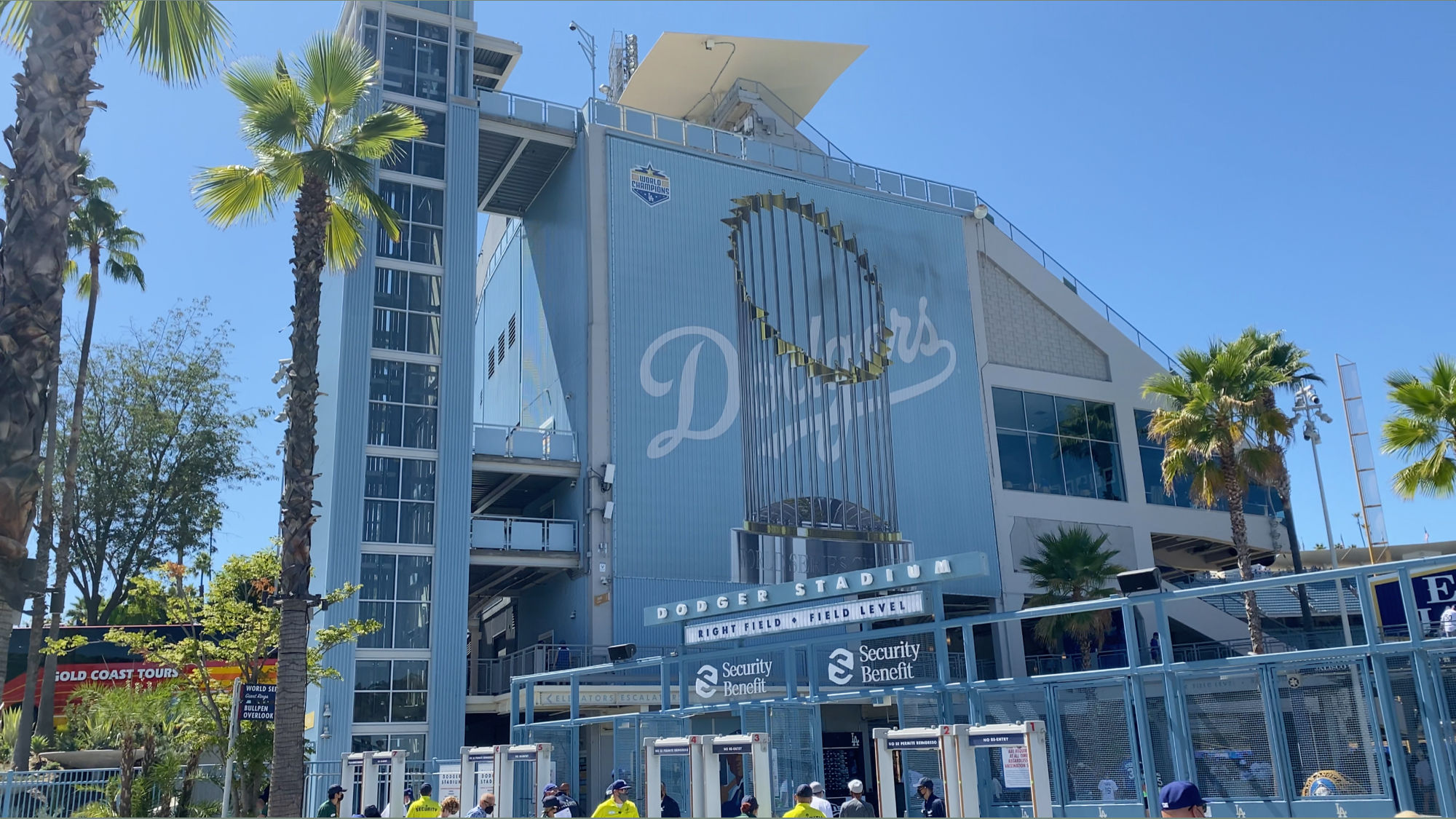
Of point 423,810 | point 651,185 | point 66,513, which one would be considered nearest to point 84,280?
point 66,513

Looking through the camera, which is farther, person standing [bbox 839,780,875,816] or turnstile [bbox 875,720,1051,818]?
person standing [bbox 839,780,875,816]

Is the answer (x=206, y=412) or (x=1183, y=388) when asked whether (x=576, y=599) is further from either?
(x=206, y=412)

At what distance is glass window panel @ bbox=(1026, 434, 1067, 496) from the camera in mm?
40469

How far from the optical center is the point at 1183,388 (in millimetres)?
30453

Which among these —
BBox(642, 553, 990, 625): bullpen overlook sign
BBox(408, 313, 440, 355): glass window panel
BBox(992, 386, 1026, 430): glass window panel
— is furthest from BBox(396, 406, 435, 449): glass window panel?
BBox(992, 386, 1026, 430): glass window panel

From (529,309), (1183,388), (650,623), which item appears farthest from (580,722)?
(529,309)

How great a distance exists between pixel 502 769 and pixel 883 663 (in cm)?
608

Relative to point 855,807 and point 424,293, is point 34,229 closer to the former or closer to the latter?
point 855,807

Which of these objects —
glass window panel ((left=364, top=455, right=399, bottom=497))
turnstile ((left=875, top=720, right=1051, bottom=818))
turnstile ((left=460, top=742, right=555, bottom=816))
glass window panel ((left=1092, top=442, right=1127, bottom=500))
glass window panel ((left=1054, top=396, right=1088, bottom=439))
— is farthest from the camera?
glass window panel ((left=1054, top=396, right=1088, bottom=439))

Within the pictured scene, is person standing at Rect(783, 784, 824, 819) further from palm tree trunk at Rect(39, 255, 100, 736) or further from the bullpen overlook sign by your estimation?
palm tree trunk at Rect(39, 255, 100, 736)

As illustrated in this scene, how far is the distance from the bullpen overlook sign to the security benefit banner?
0.98m

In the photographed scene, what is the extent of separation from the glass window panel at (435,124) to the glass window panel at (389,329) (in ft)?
18.8

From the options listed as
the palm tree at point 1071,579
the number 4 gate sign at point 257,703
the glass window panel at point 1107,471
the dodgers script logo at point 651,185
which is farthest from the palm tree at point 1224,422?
the number 4 gate sign at point 257,703

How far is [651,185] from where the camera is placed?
3650 centimetres
